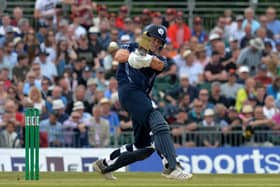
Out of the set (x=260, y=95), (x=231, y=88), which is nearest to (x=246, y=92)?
(x=260, y=95)

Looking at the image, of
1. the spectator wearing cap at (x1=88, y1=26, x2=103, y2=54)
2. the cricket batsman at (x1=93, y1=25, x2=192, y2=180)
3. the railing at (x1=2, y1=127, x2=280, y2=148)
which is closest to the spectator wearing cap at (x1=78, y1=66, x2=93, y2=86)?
the spectator wearing cap at (x1=88, y1=26, x2=103, y2=54)

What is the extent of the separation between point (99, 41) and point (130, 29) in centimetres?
94

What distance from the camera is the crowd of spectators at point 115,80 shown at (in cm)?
2447

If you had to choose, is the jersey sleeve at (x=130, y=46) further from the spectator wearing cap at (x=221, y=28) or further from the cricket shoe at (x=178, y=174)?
the spectator wearing cap at (x=221, y=28)

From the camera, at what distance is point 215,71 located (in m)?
27.2

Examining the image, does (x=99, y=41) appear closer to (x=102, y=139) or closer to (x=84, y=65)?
(x=84, y=65)

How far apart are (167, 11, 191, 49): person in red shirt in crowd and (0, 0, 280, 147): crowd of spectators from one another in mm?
31

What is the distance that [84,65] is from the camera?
27.0m

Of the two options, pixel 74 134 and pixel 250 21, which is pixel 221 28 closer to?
pixel 250 21

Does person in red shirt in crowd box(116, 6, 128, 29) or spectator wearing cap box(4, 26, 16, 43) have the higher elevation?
person in red shirt in crowd box(116, 6, 128, 29)

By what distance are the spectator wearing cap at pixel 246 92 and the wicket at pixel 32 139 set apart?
10521 mm

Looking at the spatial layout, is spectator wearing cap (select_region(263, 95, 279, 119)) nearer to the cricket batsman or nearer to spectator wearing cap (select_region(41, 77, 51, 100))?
spectator wearing cap (select_region(41, 77, 51, 100))

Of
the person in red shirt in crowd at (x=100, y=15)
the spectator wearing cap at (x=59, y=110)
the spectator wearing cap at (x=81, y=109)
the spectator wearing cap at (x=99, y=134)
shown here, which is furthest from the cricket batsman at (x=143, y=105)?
the person in red shirt in crowd at (x=100, y=15)

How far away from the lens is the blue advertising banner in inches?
935
